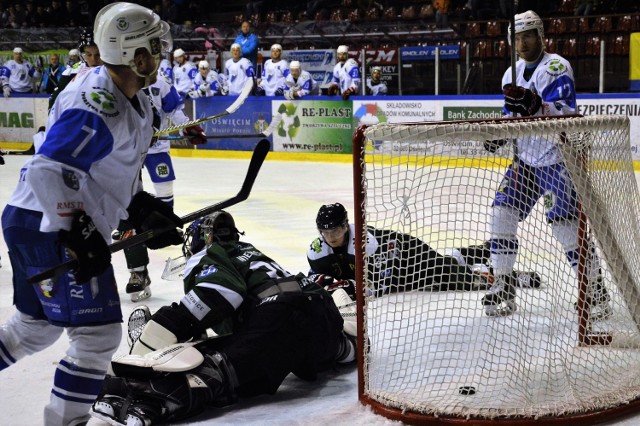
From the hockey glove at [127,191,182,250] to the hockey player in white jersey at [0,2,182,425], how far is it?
13 centimetres

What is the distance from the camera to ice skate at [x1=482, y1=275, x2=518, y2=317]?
330cm

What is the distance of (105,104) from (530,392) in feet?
5.14

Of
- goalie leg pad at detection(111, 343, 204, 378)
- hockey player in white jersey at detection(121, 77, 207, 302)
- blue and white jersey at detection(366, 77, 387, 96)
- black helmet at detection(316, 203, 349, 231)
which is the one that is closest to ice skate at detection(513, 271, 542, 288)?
→ black helmet at detection(316, 203, 349, 231)

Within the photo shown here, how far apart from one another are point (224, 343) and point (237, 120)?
33.1ft

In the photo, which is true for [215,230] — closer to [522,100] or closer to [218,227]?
[218,227]

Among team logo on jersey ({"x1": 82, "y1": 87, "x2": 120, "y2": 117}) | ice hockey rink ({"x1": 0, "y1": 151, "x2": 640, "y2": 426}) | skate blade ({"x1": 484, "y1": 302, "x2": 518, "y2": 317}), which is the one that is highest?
team logo on jersey ({"x1": 82, "y1": 87, "x2": 120, "y2": 117})

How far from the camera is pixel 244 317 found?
316 centimetres

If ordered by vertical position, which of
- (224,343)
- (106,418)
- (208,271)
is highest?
(208,271)

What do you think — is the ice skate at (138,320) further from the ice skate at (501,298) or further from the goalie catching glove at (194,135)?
the goalie catching glove at (194,135)

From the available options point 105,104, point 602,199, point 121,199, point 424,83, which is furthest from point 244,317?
point 424,83

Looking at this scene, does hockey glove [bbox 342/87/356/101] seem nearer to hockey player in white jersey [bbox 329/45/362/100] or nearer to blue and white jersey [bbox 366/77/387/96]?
hockey player in white jersey [bbox 329/45/362/100]

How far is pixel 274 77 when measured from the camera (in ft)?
42.1

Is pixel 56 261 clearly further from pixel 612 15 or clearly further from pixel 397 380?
pixel 612 15

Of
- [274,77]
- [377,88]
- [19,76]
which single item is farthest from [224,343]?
[19,76]
